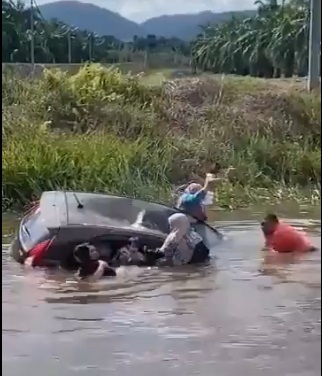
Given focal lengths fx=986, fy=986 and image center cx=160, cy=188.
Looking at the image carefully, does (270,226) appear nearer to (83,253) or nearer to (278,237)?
(278,237)

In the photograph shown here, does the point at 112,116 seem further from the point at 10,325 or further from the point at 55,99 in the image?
the point at 10,325

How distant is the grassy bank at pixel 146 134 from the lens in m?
10.1

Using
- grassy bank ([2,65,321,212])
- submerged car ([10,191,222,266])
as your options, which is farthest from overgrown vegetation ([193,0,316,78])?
submerged car ([10,191,222,266])

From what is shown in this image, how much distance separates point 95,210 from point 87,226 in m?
0.42

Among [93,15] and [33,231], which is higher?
[93,15]

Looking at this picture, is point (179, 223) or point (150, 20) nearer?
point (150, 20)

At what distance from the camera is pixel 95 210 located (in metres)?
7.14

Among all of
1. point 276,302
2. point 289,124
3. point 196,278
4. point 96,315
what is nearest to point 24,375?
point 96,315

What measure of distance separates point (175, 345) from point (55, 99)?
9730 millimetres

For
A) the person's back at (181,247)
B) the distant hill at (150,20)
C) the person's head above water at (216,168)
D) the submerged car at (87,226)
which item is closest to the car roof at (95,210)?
the submerged car at (87,226)

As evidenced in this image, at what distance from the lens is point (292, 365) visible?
3.90 meters

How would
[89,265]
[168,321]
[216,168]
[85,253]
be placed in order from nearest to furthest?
[168,321], [89,265], [85,253], [216,168]

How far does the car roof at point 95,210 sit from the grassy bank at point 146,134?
107cm

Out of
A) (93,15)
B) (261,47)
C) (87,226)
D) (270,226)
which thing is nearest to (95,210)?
(87,226)
